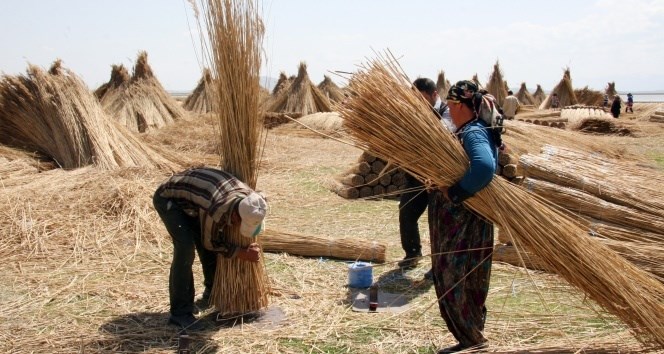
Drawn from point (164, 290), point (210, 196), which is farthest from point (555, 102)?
point (210, 196)

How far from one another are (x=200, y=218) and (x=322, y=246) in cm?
159

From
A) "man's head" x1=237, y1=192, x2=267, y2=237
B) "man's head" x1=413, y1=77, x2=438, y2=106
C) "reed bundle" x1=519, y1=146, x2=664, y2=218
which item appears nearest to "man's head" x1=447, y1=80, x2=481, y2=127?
"man's head" x1=237, y1=192, x2=267, y2=237

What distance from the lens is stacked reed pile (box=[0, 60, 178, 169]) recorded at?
6859 millimetres

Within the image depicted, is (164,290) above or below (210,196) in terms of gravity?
below

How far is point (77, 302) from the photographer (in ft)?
13.1

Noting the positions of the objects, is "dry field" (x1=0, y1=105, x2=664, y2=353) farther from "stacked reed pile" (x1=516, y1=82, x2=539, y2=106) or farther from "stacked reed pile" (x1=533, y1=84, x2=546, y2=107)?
"stacked reed pile" (x1=533, y1=84, x2=546, y2=107)

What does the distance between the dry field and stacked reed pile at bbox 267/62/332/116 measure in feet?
32.0

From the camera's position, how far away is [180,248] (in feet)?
11.4

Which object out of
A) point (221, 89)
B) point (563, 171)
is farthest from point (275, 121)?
point (221, 89)

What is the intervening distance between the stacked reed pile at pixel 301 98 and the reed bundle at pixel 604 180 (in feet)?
37.9

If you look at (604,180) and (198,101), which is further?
(198,101)

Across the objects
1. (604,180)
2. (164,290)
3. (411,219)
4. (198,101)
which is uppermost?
(198,101)

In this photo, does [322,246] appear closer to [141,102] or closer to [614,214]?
[614,214]

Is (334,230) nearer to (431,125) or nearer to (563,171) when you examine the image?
(563,171)
